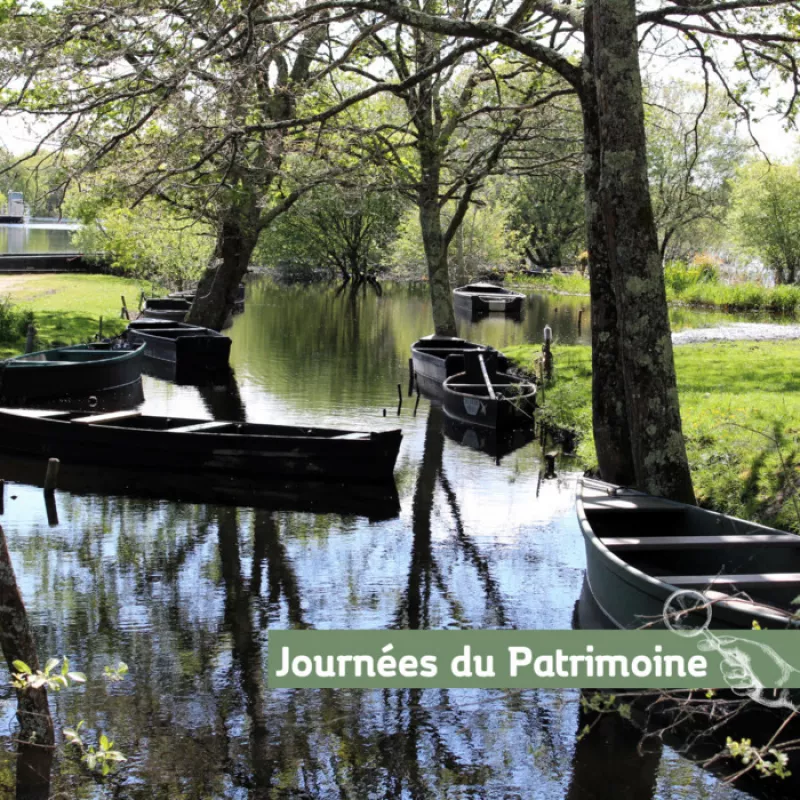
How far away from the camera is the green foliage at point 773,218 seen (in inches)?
1896

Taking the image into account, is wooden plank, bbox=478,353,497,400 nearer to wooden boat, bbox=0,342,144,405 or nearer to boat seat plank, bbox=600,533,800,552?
wooden boat, bbox=0,342,144,405

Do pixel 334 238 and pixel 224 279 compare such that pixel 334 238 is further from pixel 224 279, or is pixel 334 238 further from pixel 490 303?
pixel 224 279

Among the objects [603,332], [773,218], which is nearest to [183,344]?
[603,332]

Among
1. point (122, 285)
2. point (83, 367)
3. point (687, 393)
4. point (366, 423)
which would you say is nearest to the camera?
point (687, 393)

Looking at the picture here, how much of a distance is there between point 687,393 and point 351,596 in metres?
9.32

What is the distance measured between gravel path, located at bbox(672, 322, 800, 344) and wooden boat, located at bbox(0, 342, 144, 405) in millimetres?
14850

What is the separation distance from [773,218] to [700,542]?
141 feet

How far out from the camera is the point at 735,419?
14.8m

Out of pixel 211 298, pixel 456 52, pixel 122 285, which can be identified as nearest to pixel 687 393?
pixel 456 52

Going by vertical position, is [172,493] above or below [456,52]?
below

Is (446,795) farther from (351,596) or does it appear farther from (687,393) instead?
(687,393)

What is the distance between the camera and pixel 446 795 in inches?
276

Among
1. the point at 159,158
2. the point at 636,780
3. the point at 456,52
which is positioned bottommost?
the point at 636,780

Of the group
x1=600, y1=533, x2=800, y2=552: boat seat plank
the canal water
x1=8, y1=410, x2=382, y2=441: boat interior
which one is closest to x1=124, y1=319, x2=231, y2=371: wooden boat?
the canal water
